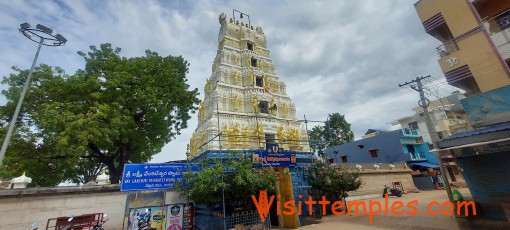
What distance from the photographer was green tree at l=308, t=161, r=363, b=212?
13297 millimetres

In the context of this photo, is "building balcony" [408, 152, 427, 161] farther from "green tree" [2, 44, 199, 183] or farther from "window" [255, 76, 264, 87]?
"green tree" [2, 44, 199, 183]

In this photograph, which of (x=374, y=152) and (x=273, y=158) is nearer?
(x=273, y=158)

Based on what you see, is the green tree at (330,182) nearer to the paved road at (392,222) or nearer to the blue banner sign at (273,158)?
the paved road at (392,222)

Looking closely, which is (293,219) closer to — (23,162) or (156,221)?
(156,221)

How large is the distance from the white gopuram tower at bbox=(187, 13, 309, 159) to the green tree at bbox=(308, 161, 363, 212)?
5481mm

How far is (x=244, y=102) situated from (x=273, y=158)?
10.8 m

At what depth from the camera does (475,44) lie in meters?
14.1

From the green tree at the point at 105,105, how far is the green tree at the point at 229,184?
293 inches

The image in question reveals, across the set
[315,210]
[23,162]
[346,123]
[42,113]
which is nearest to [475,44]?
[315,210]

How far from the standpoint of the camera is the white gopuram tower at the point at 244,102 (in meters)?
20.0

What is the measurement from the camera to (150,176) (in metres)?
11.1

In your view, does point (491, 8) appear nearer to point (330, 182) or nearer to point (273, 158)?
point (330, 182)

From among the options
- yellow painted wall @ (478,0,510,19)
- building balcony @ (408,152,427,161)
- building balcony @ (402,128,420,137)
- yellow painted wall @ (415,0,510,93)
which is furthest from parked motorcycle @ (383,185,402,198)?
yellow painted wall @ (478,0,510,19)

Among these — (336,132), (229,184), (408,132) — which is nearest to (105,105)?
(229,184)
